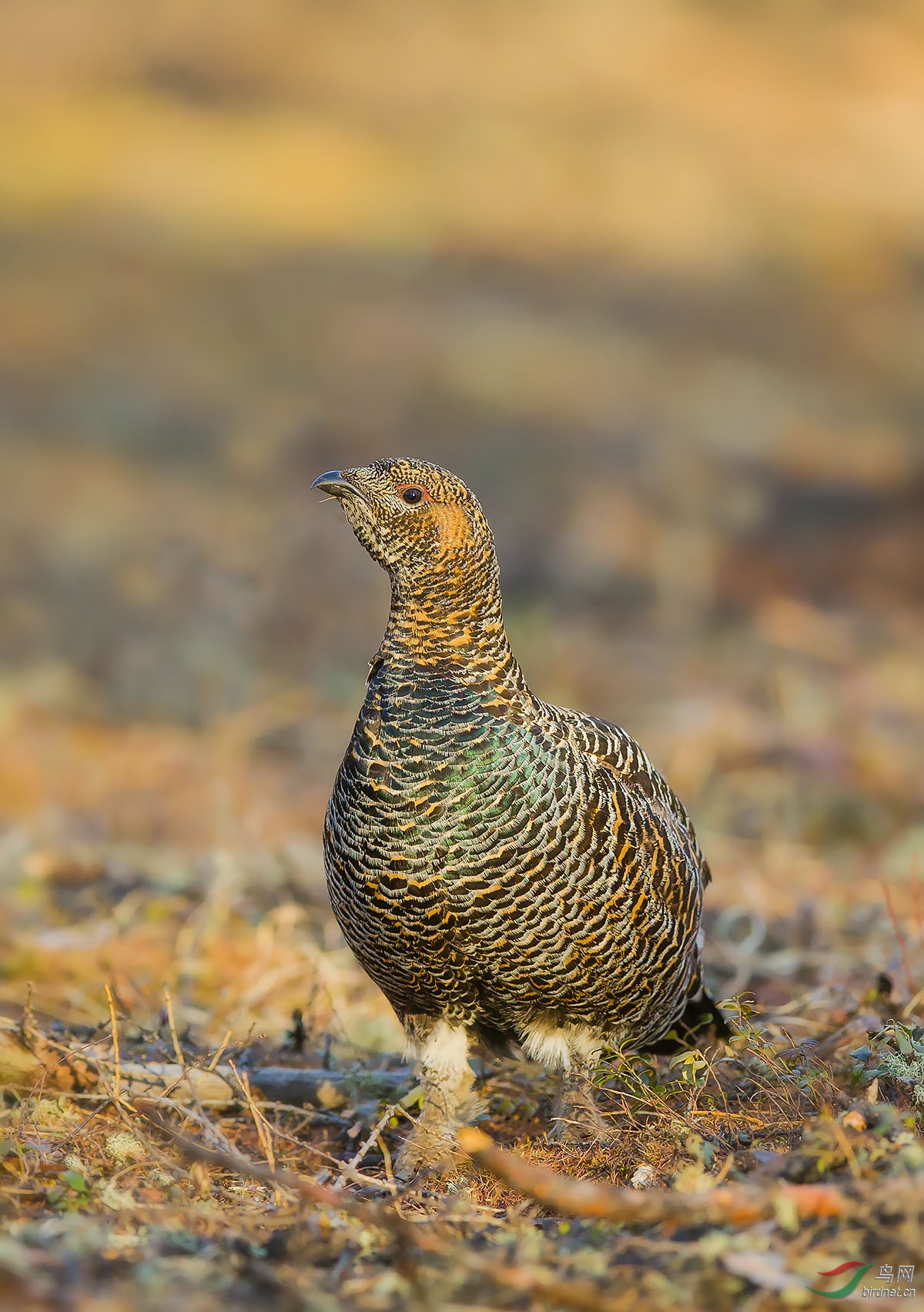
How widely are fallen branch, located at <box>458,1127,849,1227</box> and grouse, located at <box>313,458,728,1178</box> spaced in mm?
854

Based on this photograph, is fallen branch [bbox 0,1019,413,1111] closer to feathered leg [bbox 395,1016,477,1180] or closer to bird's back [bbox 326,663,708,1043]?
feathered leg [bbox 395,1016,477,1180]

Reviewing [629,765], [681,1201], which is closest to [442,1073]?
[629,765]

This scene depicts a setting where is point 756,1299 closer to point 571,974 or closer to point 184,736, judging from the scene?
point 571,974

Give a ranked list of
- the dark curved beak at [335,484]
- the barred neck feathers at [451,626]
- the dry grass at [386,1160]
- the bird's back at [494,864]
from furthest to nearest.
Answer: the dark curved beak at [335,484] → the barred neck feathers at [451,626] → the bird's back at [494,864] → the dry grass at [386,1160]

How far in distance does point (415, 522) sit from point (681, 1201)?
6.79ft

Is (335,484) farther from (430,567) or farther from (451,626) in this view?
(451,626)

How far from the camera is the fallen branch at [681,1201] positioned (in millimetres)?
2689

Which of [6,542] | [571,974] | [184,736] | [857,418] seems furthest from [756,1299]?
[857,418]

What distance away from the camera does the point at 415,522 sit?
156 inches

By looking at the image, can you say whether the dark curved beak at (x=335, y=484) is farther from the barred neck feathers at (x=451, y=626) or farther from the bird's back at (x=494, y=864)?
the bird's back at (x=494, y=864)

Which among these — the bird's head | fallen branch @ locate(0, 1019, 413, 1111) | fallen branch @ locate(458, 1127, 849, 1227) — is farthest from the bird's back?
fallen branch @ locate(458, 1127, 849, 1227)

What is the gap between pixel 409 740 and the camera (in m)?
3.74

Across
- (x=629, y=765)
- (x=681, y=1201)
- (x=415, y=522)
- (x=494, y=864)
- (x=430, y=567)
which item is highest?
(x=415, y=522)

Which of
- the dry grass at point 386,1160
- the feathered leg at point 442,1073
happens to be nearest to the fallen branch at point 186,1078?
the dry grass at point 386,1160
